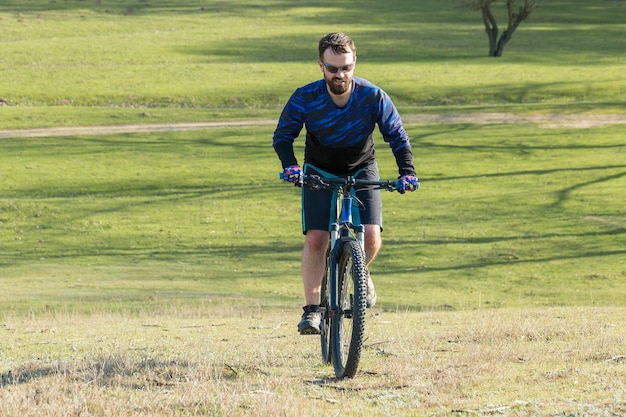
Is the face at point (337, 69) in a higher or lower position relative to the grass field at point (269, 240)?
higher

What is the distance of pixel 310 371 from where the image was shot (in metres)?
7.64

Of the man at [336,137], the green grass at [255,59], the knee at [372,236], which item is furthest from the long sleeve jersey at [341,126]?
the green grass at [255,59]

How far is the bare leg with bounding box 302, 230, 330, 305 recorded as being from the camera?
7.68 metres

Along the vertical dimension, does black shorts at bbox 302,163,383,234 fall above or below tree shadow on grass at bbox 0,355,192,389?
above

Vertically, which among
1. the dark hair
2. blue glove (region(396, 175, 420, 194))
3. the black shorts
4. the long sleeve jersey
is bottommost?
the black shorts

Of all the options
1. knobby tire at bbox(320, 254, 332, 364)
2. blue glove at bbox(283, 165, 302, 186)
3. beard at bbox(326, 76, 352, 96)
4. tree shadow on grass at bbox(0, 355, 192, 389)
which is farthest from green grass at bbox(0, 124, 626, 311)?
beard at bbox(326, 76, 352, 96)

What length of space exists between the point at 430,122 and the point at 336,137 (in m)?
28.9

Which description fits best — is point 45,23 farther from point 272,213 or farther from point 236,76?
point 272,213

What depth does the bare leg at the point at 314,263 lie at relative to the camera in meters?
7.68

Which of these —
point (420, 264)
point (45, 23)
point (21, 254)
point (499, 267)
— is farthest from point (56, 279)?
point (45, 23)

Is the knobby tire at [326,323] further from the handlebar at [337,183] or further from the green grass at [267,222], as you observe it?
the green grass at [267,222]

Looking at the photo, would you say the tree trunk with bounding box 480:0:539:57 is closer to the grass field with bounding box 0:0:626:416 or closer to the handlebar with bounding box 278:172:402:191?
the grass field with bounding box 0:0:626:416

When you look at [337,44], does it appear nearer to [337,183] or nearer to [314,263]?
[337,183]

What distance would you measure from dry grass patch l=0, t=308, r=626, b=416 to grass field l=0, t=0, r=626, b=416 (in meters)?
0.03
